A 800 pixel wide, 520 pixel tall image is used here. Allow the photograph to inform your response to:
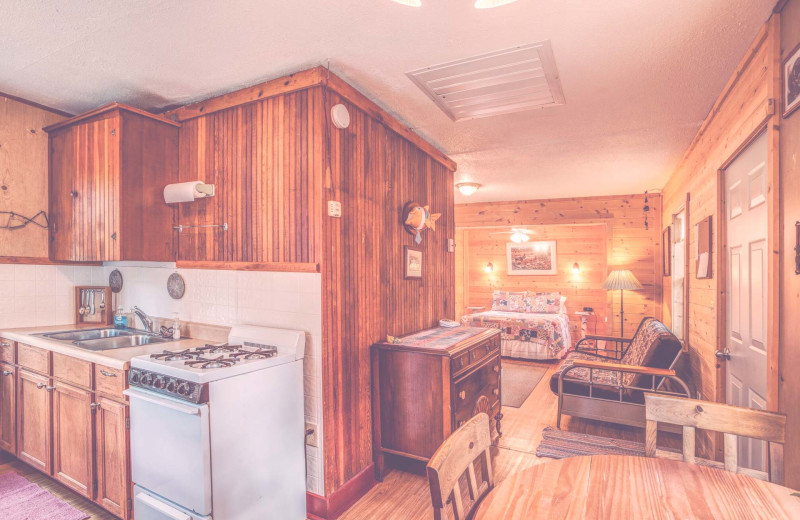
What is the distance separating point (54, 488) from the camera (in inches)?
103

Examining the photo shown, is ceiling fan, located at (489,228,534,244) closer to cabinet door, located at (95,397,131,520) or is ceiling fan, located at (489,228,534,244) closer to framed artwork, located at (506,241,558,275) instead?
framed artwork, located at (506,241,558,275)

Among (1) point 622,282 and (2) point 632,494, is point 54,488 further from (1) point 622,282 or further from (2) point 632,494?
→ (1) point 622,282

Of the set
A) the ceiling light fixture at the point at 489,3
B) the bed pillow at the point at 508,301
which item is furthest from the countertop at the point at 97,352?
the bed pillow at the point at 508,301

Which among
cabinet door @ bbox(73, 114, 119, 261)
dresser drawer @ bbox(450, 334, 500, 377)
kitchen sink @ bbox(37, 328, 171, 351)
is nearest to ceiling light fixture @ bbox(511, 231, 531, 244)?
dresser drawer @ bbox(450, 334, 500, 377)

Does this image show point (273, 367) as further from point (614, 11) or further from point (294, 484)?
point (614, 11)

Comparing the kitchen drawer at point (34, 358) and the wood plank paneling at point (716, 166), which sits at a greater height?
the wood plank paneling at point (716, 166)

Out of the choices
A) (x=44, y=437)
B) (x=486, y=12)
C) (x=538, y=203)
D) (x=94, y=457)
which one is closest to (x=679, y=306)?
(x=538, y=203)

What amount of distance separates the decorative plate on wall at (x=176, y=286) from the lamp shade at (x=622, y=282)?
197 inches

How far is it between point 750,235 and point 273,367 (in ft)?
8.44

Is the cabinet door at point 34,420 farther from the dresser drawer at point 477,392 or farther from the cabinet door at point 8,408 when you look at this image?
the dresser drawer at point 477,392

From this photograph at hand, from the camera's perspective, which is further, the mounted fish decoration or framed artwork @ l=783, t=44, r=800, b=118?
the mounted fish decoration

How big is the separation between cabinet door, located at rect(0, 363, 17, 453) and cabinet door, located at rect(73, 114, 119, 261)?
90 cm

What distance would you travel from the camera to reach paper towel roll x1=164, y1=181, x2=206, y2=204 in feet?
8.78

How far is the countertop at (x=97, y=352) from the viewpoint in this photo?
2207mm
